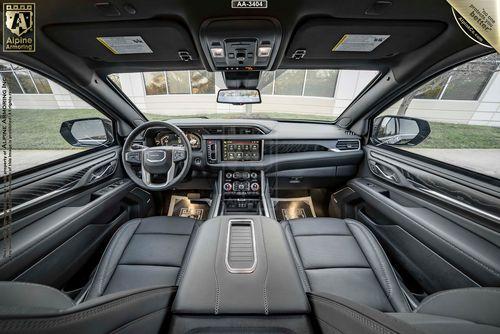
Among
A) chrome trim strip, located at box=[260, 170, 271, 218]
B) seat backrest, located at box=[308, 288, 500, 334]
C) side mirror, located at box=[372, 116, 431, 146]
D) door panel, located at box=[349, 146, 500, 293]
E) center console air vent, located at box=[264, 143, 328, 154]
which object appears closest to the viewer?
seat backrest, located at box=[308, 288, 500, 334]

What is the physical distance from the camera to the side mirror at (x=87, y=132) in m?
2.18

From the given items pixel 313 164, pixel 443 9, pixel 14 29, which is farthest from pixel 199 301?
pixel 313 164

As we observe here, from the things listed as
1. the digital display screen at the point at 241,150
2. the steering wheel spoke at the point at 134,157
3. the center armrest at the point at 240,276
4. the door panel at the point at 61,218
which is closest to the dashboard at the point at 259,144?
the digital display screen at the point at 241,150

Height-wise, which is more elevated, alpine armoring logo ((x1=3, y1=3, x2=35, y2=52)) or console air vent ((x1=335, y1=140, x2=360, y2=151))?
alpine armoring logo ((x1=3, y1=3, x2=35, y2=52))

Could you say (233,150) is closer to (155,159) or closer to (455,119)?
(155,159)

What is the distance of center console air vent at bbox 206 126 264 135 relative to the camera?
9.07 feet

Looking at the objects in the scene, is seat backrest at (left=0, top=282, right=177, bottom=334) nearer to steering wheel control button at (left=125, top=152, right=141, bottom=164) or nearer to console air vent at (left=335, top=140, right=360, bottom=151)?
steering wheel control button at (left=125, top=152, right=141, bottom=164)

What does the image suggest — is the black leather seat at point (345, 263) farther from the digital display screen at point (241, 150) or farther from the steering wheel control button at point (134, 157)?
the steering wheel control button at point (134, 157)

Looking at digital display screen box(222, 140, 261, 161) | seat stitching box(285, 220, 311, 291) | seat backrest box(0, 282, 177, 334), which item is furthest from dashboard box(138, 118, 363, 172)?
seat backrest box(0, 282, 177, 334)

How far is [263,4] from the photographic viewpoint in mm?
1413

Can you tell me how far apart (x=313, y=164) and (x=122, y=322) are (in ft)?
8.49

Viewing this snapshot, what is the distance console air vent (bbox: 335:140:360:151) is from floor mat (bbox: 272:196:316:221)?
887mm

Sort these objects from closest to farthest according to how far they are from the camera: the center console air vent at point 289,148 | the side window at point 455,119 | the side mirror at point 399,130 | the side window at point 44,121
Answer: the side window at point 44,121, the side window at point 455,119, the side mirror at point 399,130, the center console air vent at point 289,148

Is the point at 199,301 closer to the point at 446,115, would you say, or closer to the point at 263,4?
the point at 263,4
